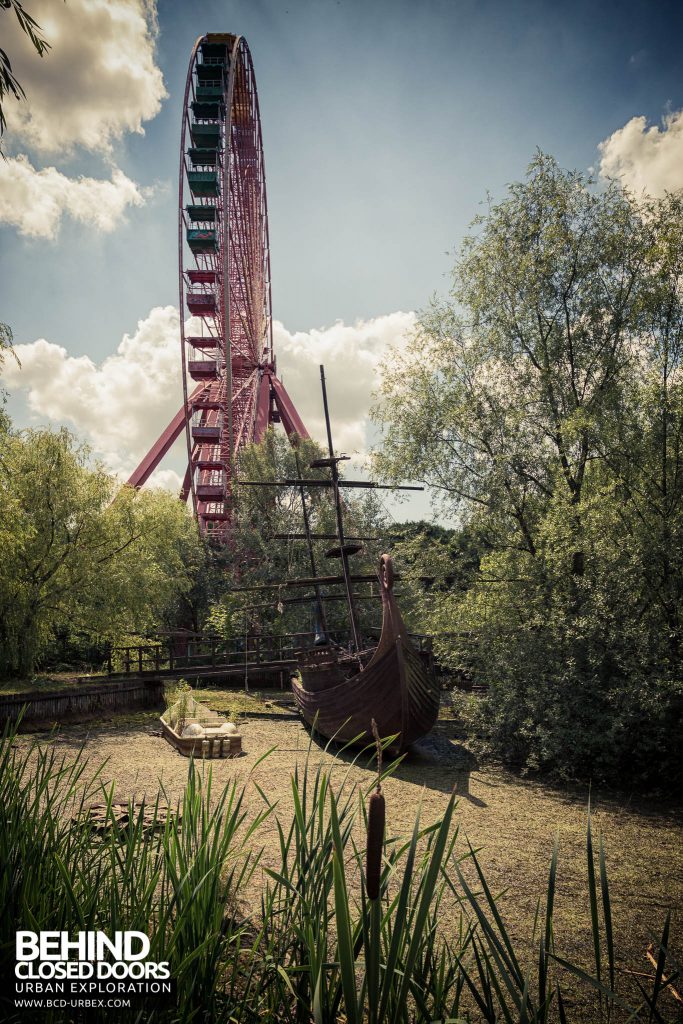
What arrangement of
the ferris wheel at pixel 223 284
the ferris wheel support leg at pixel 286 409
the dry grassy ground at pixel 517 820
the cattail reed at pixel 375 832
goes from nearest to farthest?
the cattail reed at pixel 375 832 < the dry grassy ground at pixel 517 820 < the ferris wheel at pixel 223 284 < the ferris wheel support leg at pixel 286 409

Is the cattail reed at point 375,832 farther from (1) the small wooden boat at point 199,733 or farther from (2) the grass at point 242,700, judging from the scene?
(2) the grass at point 242,700

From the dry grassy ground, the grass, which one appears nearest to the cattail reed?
the dry grassy ground

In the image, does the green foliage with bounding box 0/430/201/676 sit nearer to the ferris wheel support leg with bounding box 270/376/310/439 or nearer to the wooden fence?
the wooden fence

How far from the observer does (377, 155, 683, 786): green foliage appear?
741cm

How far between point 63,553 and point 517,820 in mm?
10871

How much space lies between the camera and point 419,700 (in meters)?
8.97

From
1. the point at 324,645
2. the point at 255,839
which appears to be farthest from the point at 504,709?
the point at 324,645

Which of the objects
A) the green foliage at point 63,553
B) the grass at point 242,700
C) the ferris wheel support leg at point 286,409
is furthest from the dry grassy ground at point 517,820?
the ferris wheel support leg at point 286,409

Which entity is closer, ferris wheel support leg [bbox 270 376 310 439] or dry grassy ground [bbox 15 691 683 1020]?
dry grassy ground [bbox 15 691 683 1020]

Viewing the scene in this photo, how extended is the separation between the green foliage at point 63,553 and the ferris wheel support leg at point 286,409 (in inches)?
702

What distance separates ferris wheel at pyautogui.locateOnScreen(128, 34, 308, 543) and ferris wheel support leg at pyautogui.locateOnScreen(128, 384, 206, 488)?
5 centimetres

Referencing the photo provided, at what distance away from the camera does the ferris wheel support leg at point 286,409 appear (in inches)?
1293

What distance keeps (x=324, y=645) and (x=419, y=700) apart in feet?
15.4

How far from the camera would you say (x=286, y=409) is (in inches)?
1297
